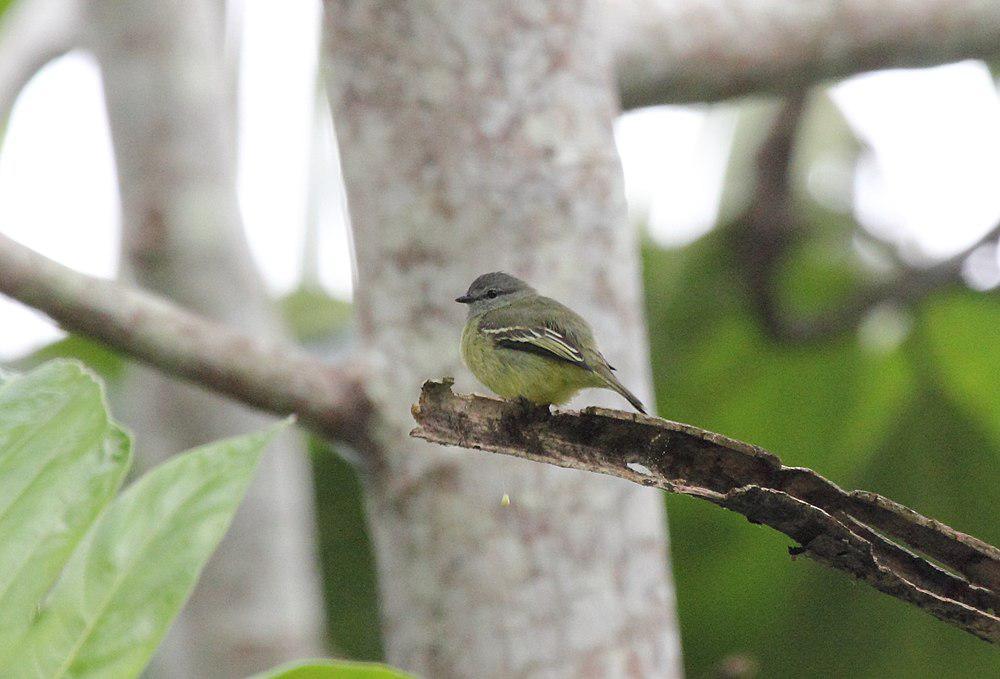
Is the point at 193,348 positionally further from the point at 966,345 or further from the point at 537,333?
the point at 966,345

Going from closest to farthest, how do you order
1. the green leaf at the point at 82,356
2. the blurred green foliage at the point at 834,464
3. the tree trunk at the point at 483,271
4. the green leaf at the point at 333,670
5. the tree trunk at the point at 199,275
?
the green leaf at the point at 333,670, the tree trunk at the point at 483,271, the tree trunk at the point at 199,275, the blurred green foliage at the point at 834,464, the green leaf at the point at 82,356

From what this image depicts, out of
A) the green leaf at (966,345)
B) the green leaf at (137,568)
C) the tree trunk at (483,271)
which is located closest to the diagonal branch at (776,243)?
the green leaf at (966,345)

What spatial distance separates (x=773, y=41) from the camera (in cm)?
231

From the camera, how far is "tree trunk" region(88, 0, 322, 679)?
7.73ft

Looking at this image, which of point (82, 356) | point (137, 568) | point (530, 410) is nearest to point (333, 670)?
point (137, 568)

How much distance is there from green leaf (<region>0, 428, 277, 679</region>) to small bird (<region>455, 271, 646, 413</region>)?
1.59ft

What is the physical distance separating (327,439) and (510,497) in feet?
0.97

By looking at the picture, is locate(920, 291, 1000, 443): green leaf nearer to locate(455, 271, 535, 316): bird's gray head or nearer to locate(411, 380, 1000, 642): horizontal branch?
locate(455, 271, 535, 316): bird's gray head

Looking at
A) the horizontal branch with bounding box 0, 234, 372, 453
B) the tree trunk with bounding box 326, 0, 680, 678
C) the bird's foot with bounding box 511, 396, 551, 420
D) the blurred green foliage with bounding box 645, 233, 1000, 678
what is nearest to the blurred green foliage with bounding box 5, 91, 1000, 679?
the blurred green foliage with bounding box 645, 233, 1000, 678

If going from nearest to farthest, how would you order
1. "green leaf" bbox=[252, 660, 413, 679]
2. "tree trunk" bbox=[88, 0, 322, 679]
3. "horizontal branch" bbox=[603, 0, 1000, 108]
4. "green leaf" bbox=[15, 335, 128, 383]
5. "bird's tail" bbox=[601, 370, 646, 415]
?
"green leaf" bbox=[252, 660, 413, 679] → "bird's tail" bbox=[601, 370, 646, 415] → "horizontal branch" bbox=[603, 0, 1000, 108] → "tree trunk" bbox=[88, 0, 322, 679] → "green leaf" bbox=[15, 335, 128, 383]

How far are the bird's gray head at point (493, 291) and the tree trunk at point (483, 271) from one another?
0.07 ft

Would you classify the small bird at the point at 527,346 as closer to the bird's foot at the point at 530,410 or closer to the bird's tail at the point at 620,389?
the bird's tail at the point at 620,389

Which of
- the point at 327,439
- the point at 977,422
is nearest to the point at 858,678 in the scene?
the point at 977,422

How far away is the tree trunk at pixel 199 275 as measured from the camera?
236cm
